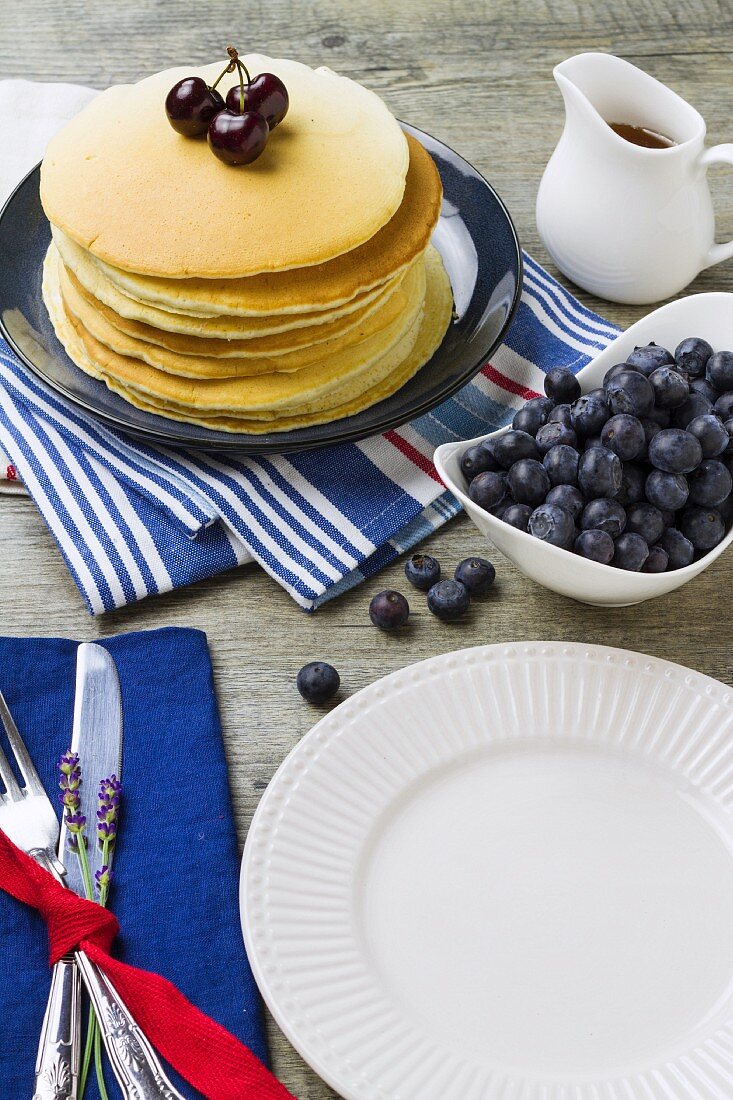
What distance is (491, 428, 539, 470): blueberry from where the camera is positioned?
91 centimetres

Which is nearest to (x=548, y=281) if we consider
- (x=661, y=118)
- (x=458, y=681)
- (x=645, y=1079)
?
(x=661, y=118)

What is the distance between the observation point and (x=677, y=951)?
30.0 inches

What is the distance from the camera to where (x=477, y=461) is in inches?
36.2

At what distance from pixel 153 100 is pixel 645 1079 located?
3.24 ft

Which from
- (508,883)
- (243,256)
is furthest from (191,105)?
(508,883)

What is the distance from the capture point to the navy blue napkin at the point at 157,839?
742 millimetres

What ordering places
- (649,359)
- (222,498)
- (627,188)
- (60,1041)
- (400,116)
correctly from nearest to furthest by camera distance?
(60,1041) → (649,359) → (222,498) → (627,188) → (400,116)

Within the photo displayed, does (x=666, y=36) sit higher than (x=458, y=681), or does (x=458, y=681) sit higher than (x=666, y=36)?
(x=666, y=36)

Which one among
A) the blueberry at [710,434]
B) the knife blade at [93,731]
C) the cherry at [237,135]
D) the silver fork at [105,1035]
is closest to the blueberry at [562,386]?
the blueberry at [710,434]

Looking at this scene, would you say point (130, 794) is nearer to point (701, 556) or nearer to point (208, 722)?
point (208, 722)

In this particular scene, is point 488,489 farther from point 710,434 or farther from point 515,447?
point 710,434

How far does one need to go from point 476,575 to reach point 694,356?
28cm

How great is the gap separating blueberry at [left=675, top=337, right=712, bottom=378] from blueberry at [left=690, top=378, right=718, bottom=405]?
0.6 inches

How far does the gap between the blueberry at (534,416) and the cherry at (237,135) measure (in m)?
0.36
